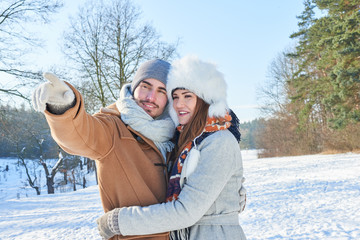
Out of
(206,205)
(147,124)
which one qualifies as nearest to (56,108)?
(147,124)

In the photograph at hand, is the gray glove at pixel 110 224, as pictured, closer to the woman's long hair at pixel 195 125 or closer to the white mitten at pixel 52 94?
the woman's long hair at pixel 195 125

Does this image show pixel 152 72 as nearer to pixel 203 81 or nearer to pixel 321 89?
pixel 203 81

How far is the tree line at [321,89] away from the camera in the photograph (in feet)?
49.8

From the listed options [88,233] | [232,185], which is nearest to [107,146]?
[232,185]

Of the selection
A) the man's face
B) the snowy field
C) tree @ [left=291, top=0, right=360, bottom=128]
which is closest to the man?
the man's face

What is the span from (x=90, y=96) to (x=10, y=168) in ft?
117

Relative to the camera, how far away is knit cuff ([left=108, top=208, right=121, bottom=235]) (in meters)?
1.58

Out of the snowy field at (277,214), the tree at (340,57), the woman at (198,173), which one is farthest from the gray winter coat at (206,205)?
the tree at (340,57)

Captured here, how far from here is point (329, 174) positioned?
10680 mm

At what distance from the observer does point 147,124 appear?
75.7 inches

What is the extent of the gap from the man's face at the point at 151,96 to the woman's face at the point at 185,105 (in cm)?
26

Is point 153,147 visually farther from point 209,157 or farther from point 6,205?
point 6,205

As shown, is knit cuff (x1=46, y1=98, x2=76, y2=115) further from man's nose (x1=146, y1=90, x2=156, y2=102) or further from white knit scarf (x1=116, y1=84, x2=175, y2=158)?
man's nose (x1=146, y1=90, x2=156, y2=102)

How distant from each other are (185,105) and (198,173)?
1.85 ft
